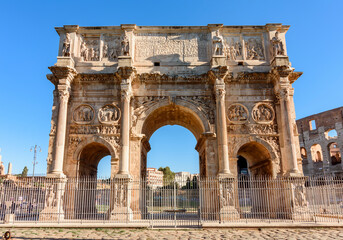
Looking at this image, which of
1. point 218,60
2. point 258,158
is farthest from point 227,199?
point 218,60

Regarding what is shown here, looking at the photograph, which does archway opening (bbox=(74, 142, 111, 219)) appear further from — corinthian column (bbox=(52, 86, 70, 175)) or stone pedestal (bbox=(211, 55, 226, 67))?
stone pedestal (bbox=(211, 55, 226, 67))

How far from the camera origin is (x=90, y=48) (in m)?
15.7

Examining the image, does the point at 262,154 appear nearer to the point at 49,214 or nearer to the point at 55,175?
the point at 55,175

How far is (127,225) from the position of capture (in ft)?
34.3

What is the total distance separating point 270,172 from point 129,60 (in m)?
8.72

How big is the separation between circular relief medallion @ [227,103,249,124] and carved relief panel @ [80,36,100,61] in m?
7.38

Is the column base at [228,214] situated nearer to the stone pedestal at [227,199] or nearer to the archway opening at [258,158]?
the stone pedestal at [227,199]

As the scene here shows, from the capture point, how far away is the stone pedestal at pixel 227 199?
12.3 metres

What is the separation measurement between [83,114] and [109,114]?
128cm

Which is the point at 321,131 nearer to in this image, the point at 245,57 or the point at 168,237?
the point at 245,57

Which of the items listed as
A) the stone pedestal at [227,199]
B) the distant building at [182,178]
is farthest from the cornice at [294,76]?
the distant building at [182,178]

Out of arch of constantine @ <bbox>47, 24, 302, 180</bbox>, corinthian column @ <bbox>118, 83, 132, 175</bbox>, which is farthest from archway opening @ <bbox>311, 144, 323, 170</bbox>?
corinthian column @ <bbox>118, 83, 132, 175</bbox>

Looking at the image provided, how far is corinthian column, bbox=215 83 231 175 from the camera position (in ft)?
43.4

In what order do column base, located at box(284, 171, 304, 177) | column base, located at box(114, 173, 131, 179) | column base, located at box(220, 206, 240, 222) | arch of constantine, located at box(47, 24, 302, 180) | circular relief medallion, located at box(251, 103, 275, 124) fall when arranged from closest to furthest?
column base, located at box(220, 206, 240, 222) → column base, located at box(114, 173, 131, 179) → column base, located at box(284, 171, 304, 177) → arch of constantine, located at box(47, 24, 302, 180) → circular relief medallion, located at box(251, 103, 275, 124)
